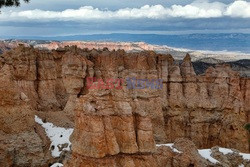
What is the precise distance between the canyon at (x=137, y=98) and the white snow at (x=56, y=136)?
63cm

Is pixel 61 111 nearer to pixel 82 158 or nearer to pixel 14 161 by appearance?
pixel 14 161

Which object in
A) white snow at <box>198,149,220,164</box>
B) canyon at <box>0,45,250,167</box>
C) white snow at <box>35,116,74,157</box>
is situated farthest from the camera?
white snow at <box>35,116,74,157</box>

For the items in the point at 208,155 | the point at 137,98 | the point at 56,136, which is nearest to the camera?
the point at 208,155

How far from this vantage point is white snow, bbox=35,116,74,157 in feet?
124

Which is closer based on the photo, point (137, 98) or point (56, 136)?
point (137, 98)

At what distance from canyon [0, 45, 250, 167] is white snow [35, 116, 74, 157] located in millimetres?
630

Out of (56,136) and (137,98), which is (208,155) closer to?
(137,98)

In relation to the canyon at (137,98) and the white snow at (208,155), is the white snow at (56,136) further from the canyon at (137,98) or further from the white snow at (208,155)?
the white snow at (208,155)

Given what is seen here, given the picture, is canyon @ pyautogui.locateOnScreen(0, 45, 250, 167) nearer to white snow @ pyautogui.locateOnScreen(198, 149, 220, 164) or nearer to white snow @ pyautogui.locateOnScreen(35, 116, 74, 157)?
white snow @ pyautogui.locateOnScreen(198, 149, 220, 164)

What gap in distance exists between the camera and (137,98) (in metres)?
34.3

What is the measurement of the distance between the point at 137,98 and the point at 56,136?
37.6 ft

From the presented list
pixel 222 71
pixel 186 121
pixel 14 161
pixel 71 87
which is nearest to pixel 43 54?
pixel 71 87

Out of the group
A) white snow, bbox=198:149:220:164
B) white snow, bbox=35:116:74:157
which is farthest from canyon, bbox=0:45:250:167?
white snow, bbox=35:116:74:157

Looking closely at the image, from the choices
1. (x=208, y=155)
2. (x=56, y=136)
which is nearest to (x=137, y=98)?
(x=208, y=155)
